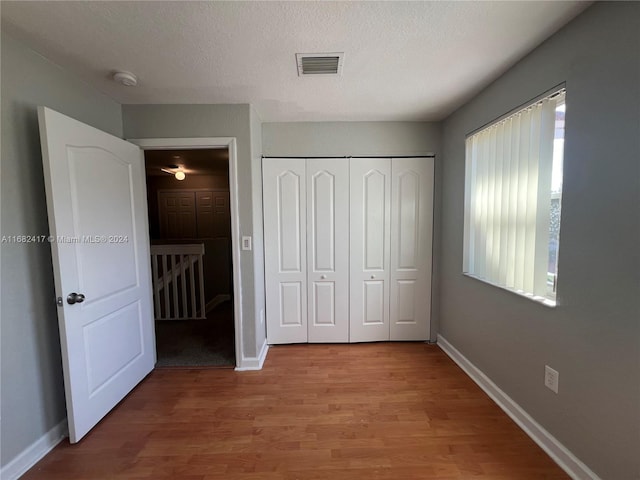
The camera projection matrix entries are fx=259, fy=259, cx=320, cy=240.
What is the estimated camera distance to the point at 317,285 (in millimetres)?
2785

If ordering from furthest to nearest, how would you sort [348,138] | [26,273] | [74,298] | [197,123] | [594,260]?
1. [348,138]
2. [197,123]
3. [74,298]
4. [26,273]
5. [594,260]

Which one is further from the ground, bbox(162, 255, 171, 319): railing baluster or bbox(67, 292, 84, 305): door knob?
bbox(67, 292, 84, 305): door knob

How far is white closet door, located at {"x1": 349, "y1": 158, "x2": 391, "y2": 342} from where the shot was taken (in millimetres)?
2690

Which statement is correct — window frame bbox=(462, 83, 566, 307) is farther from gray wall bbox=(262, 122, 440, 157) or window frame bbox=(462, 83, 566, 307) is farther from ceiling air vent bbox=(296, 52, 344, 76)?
ceiling air vent bbox=(296, 52, 344, 76)

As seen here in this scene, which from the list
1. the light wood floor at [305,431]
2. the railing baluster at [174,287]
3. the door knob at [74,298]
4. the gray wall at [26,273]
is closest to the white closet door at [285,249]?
the light wood floor at [305,431]

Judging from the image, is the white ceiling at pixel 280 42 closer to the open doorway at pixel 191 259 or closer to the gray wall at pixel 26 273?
the gray wall at pixel 26 273

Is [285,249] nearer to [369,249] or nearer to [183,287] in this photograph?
[369,249]

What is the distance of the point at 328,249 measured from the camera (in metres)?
2.75

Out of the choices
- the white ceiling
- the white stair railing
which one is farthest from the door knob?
the white stair railing

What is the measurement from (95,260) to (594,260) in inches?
113

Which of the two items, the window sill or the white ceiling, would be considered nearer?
the white ceiling

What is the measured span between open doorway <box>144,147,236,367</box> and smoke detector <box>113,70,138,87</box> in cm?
73

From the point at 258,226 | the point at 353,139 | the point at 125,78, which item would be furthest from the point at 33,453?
the point at 353,139

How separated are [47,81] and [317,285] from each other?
250 centimetres
